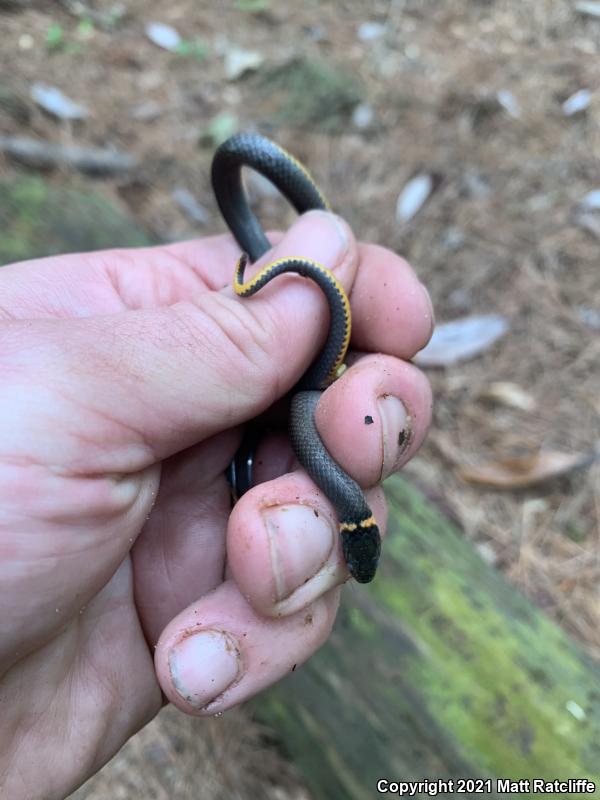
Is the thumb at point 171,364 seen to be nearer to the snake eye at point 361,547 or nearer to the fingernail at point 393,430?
the fingernail at point 393,430

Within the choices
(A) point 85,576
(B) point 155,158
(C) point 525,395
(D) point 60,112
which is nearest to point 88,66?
(D) point 60,112

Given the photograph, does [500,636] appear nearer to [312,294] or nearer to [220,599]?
[220,599]

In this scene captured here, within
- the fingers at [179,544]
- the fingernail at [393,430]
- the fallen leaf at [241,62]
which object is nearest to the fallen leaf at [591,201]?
the fallen leaf at [241,62]

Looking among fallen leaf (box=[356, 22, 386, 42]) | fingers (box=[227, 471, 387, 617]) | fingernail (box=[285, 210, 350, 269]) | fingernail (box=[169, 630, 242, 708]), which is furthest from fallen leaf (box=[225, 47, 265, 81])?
fingernail (box=[169, 630, 242, 708])

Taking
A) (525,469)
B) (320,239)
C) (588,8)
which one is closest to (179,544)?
(320,239)

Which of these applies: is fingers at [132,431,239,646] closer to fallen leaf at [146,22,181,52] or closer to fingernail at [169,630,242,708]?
fingernail at [169,630,242,708]
